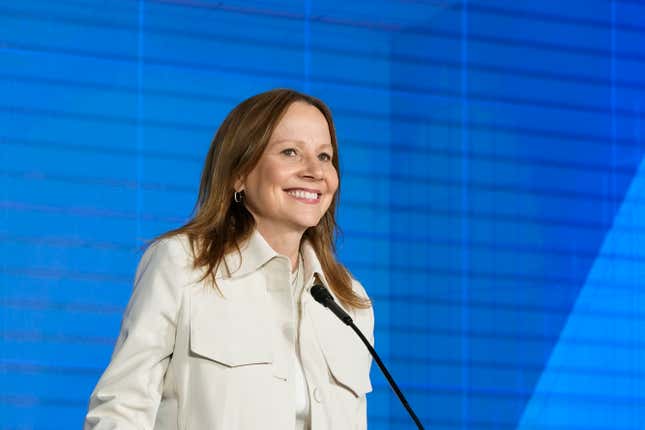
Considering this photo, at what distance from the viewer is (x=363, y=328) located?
2.62 meters

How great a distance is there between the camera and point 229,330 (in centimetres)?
235

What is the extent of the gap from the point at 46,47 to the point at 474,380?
1885mm

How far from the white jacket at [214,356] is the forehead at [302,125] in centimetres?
23

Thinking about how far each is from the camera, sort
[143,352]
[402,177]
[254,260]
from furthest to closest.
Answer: [402,177]
[254,260]
[143,352]

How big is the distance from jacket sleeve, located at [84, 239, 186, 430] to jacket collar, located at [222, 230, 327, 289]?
0.49 ft

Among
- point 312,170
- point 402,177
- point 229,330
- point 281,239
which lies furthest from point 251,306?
point 402,177

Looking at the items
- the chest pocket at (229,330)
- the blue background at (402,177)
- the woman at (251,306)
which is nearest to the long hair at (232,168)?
the woman at (251,306)

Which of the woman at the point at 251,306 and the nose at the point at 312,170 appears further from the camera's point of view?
the nose at the point at 312,170

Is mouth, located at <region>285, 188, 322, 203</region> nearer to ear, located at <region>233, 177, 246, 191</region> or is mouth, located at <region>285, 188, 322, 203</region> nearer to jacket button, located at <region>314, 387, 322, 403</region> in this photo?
ear, located at <region>233, 177, 246, 191</region>

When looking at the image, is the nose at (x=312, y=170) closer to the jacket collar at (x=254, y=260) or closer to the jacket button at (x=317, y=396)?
the jacket collar at (x=254, y=260)

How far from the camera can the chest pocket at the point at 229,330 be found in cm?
228

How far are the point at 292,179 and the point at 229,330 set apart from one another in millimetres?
352

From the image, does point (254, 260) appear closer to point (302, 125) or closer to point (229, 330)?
point (229, 330)

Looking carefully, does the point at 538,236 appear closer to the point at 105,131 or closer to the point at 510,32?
the point at 510,32
